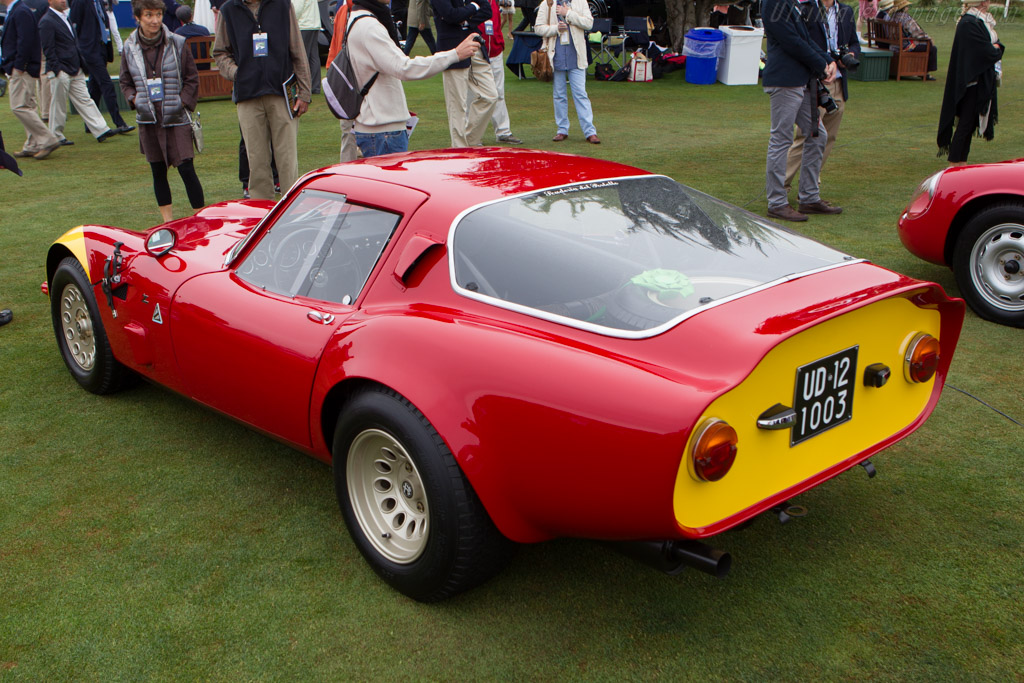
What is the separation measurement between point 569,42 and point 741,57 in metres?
6.18

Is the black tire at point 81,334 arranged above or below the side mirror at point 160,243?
below

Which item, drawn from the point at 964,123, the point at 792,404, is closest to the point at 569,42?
the point at 964,123

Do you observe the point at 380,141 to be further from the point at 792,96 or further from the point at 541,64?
the point at 541,64

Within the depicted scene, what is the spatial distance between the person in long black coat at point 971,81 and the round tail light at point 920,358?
5.39 metres

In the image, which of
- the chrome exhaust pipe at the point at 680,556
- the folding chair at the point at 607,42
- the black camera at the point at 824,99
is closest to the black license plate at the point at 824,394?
the chrome exhaust pipe at the point at 680,556

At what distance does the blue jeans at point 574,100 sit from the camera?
32.8 ft

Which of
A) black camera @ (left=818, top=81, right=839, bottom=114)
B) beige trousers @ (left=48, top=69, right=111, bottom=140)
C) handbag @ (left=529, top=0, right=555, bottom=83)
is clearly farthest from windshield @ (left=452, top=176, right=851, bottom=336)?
handbag @ (left=529, top=0, right=555, bottom=83)

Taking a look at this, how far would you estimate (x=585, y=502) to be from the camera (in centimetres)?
229

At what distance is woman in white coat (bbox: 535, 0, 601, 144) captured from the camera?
974 cm

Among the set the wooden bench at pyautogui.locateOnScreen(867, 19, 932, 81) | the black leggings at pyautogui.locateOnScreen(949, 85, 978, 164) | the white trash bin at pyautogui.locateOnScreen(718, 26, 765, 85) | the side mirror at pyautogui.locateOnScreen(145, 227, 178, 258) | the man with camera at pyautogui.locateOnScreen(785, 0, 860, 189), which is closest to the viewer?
the side mirror at pyautogui.locateOnScreen(145, 227, 178, 258)

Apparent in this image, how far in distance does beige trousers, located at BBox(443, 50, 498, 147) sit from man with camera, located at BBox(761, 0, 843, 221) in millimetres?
2764

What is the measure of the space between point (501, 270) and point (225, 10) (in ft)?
16.2

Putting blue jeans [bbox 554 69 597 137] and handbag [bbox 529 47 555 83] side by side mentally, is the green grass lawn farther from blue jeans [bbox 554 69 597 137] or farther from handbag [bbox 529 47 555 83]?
handbag [bbox 529 47 555 83]

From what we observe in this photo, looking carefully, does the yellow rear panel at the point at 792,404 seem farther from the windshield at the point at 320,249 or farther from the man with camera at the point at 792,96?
the man with camera at the point at 792,96
